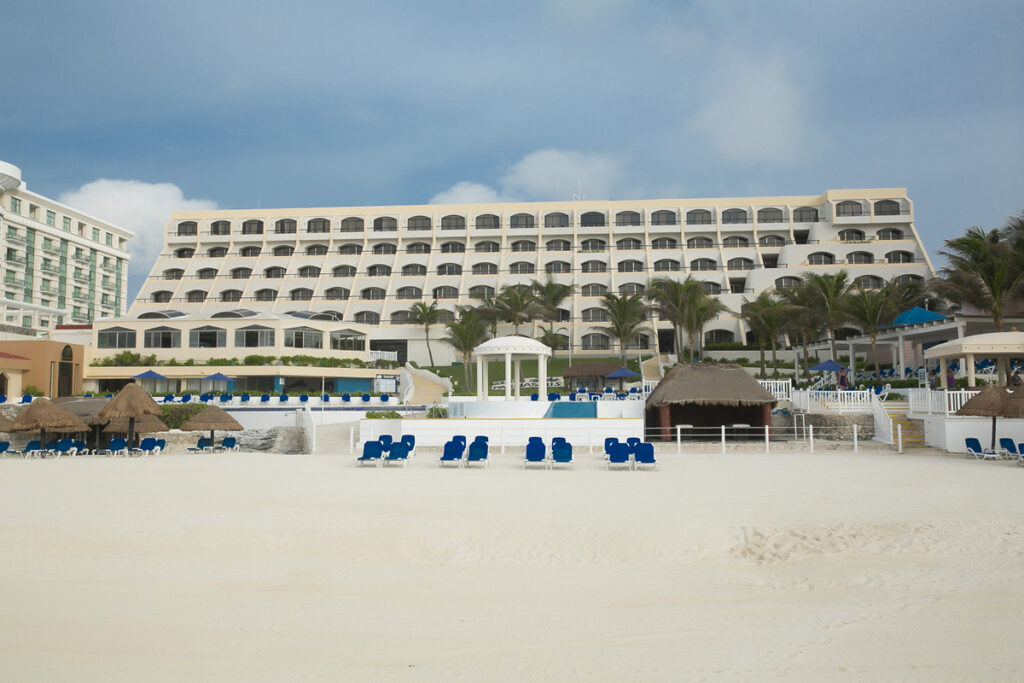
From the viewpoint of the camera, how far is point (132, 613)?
7000mm

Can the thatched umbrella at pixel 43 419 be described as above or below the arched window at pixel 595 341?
below

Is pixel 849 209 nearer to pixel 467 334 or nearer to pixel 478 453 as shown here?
pixel 467 334

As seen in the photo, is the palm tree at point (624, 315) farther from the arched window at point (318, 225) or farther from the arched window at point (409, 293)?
the arched window at point (318, 225)

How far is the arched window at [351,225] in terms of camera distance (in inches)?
2918

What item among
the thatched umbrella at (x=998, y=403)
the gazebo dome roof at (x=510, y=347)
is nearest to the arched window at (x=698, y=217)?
the gazebo dome roof at (x=510, y=347)

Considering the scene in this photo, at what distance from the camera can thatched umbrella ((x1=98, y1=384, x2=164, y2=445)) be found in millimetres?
22781

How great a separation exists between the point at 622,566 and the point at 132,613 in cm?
531

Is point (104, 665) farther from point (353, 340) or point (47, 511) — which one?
point (353, 340)

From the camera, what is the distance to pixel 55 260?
2938 inches

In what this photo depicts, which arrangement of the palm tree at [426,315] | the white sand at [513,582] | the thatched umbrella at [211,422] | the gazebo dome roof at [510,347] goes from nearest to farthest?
1. the white sand at [513,582]
2. the thatched umbrella at [211,422]
3. the gazebo dome roof at [510,347]
4. the palm tree at [426,315]

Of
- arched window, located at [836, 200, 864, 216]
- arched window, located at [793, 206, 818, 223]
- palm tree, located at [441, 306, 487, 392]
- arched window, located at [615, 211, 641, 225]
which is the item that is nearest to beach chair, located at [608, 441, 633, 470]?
palm tree, located at [441, 306, 487, 392]

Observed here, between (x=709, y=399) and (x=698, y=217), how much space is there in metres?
51.5

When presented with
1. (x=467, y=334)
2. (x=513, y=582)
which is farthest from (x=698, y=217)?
(x=513, y=582)

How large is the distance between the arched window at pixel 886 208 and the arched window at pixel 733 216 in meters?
12.0
